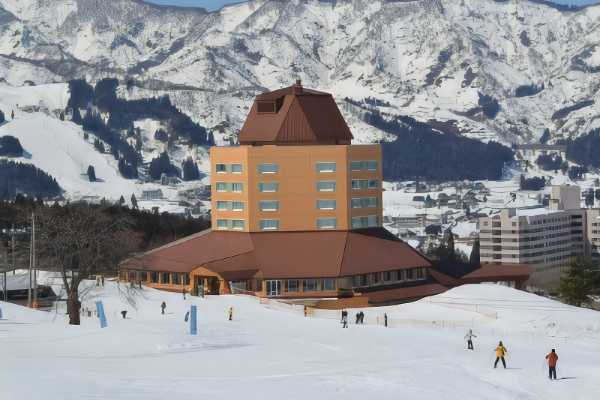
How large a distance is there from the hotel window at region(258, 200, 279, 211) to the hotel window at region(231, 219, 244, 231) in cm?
251

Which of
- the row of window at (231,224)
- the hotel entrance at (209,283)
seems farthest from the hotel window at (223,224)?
the hotel entrance at (209,283)

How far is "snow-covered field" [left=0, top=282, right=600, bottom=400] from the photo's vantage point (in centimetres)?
6800

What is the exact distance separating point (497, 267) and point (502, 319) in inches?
1912

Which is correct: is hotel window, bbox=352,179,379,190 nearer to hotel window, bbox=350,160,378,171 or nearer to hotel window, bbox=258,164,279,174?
hotel window, bbox=350,160,378,171

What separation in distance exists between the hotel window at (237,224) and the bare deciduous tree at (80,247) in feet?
43.5

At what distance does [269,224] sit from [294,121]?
1045 cm

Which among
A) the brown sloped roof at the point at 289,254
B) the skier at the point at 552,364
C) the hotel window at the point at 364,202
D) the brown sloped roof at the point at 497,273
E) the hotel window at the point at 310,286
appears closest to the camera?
the skier at the point at 552,364

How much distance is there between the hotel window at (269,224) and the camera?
14450cm

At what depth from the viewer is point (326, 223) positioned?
14425 centimetres

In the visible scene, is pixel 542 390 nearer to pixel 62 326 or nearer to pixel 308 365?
pixel 308 365

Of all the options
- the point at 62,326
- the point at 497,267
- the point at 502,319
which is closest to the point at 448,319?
the point at 502,319

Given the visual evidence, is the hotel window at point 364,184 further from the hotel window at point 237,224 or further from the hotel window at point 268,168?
the hotel window at point 237,224

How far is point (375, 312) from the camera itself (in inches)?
4673

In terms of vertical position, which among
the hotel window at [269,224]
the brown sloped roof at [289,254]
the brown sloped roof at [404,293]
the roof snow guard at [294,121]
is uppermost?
the roof snow guard at [294,121]
